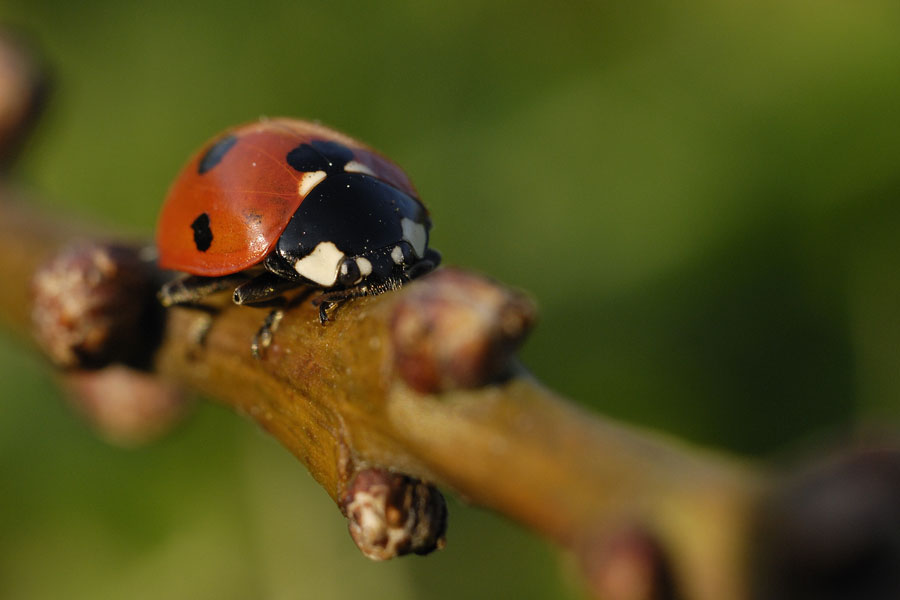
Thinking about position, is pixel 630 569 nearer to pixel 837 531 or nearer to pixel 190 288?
pixel 837 531

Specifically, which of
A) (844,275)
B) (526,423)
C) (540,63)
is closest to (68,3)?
(540,63)

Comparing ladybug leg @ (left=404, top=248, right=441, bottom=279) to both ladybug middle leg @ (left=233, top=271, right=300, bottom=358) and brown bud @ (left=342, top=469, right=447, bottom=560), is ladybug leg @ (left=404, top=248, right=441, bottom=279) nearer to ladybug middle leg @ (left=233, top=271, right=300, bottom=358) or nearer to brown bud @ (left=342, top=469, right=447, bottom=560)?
ladybug middle leg @ (left=233, top=271, right=300, bottom=358)

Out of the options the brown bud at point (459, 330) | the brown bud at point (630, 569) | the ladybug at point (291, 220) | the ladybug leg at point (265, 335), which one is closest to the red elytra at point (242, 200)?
the ladybug at point (291, 220)

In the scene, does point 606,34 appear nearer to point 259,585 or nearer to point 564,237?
point 564,237

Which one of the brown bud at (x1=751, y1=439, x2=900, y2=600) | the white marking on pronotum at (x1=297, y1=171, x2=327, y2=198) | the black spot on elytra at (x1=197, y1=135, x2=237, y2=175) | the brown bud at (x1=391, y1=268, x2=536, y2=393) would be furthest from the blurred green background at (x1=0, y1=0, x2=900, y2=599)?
the brown bud at (x1=751, y1=439, x2=900, y2=600)

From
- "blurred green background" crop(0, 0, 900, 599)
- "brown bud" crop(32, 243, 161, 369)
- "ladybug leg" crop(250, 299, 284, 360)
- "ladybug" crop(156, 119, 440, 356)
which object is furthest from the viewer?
"blurred green background" crop(0, 0, 900, 599)

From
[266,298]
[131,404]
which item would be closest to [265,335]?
[266,298]
